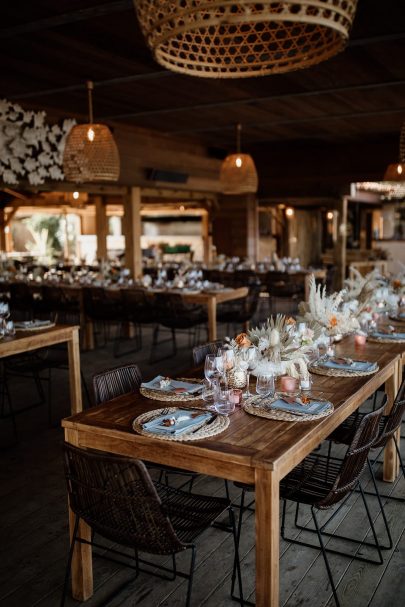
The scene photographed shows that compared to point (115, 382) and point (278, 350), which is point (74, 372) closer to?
point (115, 382)

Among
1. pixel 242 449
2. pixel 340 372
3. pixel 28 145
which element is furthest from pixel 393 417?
pixel 28 145

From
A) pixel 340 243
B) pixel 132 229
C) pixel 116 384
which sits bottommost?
pixel 116 384

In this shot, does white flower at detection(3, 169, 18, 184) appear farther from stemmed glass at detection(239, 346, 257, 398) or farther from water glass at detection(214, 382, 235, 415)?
water glass at detection(214, 382, 235, 415)

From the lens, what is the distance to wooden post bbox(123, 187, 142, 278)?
968 cm

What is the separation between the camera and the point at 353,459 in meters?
2.55

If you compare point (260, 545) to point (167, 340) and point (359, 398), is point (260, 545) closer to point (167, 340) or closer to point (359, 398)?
point (359, 398)

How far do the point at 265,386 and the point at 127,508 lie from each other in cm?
94

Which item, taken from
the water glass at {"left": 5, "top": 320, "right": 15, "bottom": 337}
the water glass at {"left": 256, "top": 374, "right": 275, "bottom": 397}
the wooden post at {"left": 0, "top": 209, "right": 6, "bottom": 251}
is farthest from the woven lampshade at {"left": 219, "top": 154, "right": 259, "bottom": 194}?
the wooden post at {"left": 0, "top": 209, "right": 6, "bottom": 251}

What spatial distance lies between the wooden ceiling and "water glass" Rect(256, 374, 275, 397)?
8.88 feet

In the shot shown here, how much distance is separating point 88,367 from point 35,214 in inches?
480

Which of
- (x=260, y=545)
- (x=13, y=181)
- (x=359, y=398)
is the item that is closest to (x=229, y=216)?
(x=13, y=181)

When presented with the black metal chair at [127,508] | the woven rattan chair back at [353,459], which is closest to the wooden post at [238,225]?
the woven rattan chair back at [353,459]

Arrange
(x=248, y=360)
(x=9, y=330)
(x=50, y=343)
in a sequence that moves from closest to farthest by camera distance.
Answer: (x=248, y=360), (x=9, y=330), (x=50, y=343)

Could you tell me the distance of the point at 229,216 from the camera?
13.1 meters
